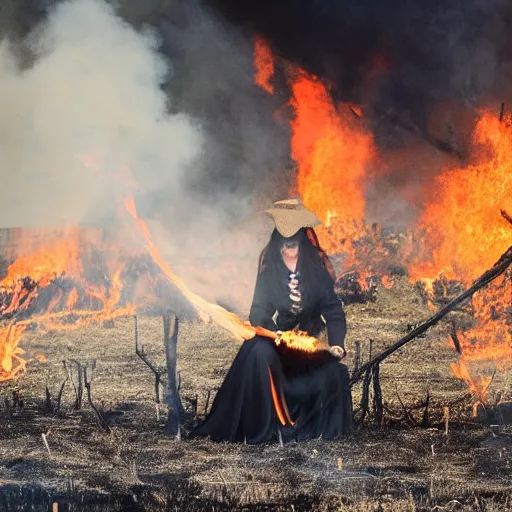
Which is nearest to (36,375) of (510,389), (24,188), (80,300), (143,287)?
(80,300)

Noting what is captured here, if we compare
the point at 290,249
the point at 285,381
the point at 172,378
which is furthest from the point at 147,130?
the point at 285,381

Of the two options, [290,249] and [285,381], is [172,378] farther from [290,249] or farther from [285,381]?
[290,249]

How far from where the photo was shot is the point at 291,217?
21.9 ft

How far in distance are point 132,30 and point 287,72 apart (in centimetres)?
145

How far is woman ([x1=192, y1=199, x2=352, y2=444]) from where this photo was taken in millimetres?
6230

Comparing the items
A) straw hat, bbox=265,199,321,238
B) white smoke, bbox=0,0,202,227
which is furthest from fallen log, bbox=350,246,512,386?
white smoke, bbox=0,0,202,227

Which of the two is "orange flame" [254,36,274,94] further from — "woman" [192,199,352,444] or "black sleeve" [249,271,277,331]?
"black sleeve" [249,271,277,331]

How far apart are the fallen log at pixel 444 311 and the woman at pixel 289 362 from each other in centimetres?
60

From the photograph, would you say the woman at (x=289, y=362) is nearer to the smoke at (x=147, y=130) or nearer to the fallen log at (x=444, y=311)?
the fallen log at (x=444, y=311)

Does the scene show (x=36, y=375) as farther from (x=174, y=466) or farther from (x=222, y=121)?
(x=222, y=121)

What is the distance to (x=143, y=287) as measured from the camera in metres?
7.23

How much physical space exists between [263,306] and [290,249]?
52 centimetres

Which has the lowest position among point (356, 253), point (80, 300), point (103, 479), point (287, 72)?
point (103, 479)

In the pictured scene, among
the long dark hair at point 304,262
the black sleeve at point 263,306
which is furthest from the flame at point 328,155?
the black sleeve at point 263,306
